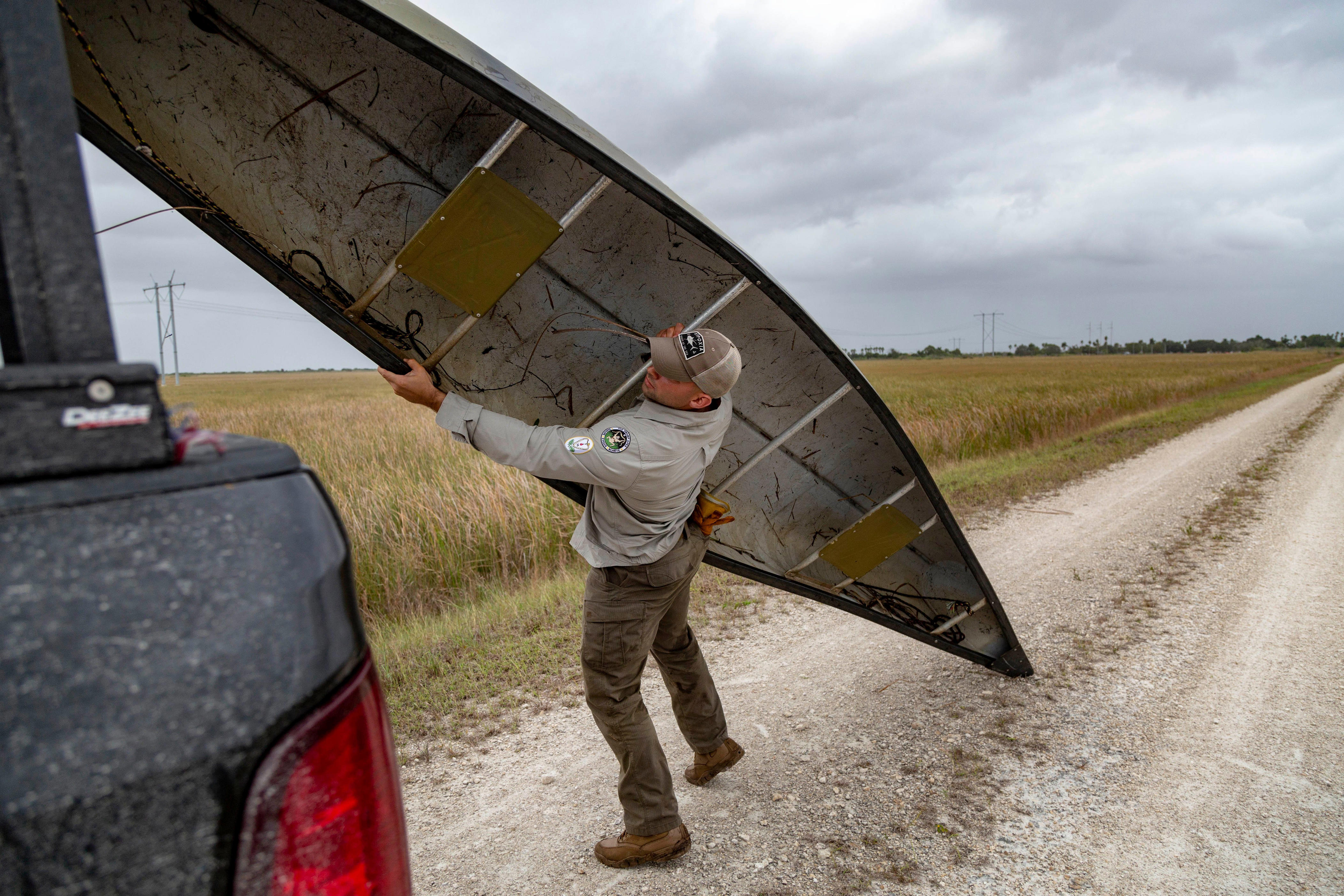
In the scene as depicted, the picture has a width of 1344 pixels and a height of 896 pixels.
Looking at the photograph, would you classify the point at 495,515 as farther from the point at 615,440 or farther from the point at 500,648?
the point at 615,440

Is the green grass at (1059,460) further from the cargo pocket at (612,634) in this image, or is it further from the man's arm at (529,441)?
the man's arm at (529,441)

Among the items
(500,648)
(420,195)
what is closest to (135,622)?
(420,195)

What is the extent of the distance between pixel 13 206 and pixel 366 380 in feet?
182

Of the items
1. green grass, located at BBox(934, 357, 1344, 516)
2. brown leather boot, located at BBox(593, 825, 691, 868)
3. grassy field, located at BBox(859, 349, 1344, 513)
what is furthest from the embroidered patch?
green grass, located at BBox(934, 357, 1344, 516)

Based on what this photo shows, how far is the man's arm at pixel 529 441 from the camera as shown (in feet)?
7.59

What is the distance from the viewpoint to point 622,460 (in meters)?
2.45

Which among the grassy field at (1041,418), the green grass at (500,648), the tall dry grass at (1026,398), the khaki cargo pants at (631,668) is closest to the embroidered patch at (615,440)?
the khaki cargo pants at (631,668)

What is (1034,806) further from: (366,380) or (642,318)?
(366,380)

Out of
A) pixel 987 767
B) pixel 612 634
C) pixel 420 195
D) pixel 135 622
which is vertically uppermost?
pixel 420 195

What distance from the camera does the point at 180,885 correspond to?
71 cm

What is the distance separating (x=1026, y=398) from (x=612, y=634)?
57.1ft

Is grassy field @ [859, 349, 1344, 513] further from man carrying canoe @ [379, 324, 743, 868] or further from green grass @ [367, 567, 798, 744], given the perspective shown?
man carrying canoe @ [379, 324, 743, 868]

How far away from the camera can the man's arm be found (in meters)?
2.31

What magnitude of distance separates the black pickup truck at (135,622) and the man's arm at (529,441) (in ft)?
4.63
